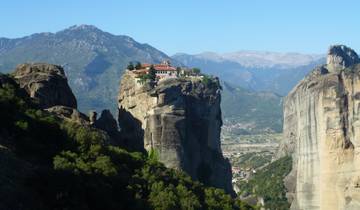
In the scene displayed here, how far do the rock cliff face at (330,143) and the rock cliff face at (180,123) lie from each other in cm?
754

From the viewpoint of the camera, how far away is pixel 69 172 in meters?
21.4

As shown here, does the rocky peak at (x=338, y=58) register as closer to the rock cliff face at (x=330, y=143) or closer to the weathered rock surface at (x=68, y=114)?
the rock cliff face at (x=330, y=143)

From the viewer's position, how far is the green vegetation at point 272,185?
87775 millimetres

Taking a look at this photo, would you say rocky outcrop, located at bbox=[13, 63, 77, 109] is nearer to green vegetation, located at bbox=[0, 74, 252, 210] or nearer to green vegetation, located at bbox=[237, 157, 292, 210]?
green vegetation, located at bbox=[0, 74, 252, 210]

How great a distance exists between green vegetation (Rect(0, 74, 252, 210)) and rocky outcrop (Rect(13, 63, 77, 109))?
6899 mm

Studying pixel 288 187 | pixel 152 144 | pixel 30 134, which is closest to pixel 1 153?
pixel 30 134

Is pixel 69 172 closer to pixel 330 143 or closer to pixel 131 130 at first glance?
pixel 131 130

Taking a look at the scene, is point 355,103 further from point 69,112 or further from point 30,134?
point 30,134

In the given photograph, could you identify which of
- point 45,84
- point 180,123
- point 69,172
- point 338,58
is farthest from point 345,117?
point 338,58

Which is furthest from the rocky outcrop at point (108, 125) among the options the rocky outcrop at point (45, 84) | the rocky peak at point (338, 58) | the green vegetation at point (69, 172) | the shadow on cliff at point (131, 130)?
the rocky peak at point (338, 58)

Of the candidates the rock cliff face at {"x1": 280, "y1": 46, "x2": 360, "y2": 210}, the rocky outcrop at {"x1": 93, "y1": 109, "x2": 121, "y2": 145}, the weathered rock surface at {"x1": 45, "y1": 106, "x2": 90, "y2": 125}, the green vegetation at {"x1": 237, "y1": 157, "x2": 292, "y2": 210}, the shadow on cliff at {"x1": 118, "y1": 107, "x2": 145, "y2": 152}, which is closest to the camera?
the weathered rock surface at {"x1": 45, "y1": 106, "x2": 90, "y2": 125}

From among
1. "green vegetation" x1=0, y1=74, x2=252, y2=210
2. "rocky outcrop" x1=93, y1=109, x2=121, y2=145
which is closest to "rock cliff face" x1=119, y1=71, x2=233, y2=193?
"rocky outcrop" x1=93, y1=109, x2=121, y2=145

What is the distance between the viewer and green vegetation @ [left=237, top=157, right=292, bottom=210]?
288 ft

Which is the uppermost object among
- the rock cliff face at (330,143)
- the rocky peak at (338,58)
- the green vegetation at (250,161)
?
the rocky peak at (338,58)
